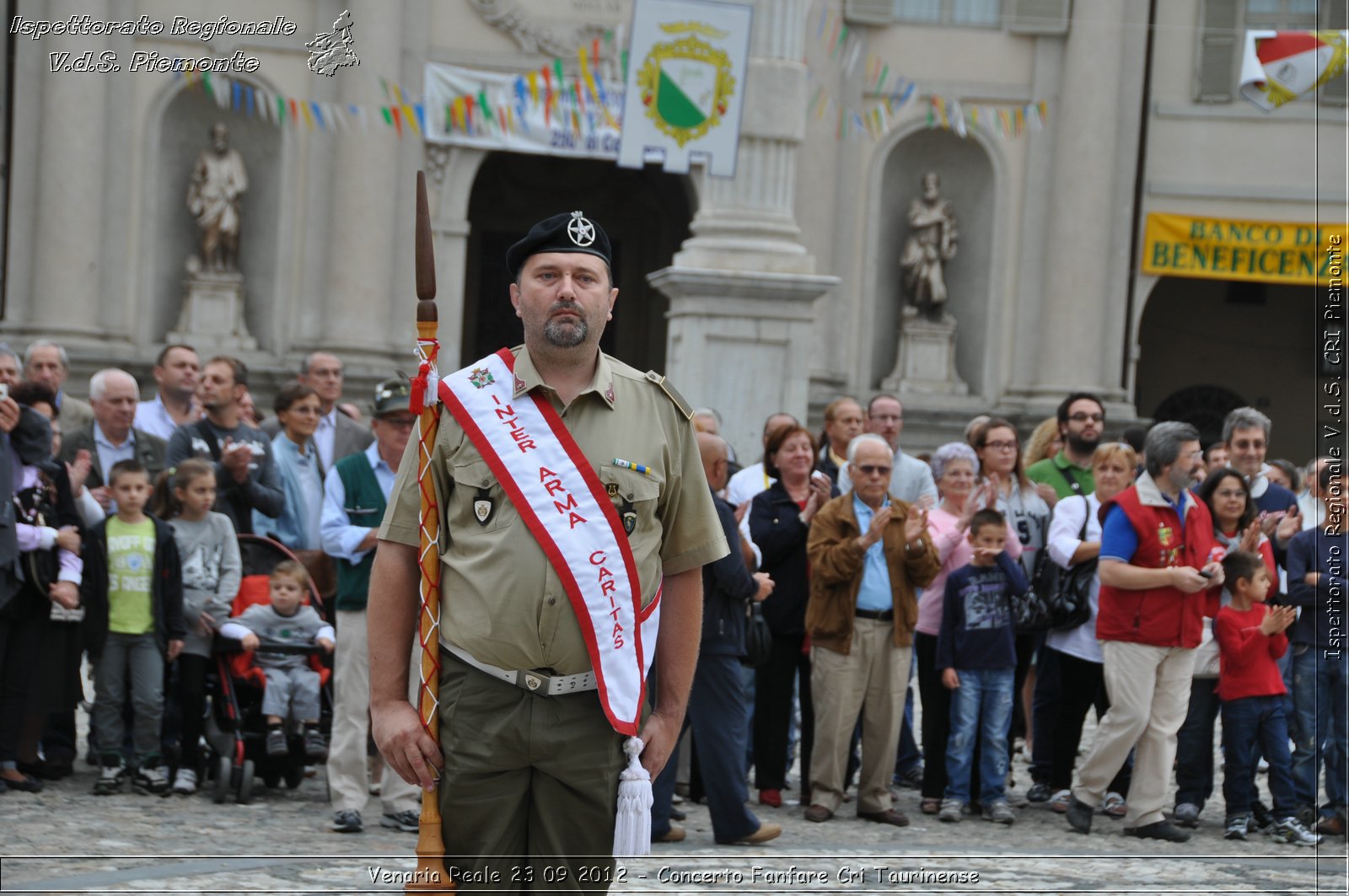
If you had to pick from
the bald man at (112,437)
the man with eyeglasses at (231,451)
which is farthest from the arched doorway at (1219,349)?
the bald man at (112,437)

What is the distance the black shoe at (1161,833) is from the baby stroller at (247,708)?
3878 mm

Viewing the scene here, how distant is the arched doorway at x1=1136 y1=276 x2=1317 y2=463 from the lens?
→ 26688mm

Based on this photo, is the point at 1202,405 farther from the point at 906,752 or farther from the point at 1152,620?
the point at 1152,620

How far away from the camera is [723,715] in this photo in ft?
25.2

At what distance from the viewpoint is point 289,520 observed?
9.20m

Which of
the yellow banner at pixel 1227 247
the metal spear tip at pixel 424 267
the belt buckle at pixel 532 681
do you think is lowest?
the belt buckle at pixel 532 681

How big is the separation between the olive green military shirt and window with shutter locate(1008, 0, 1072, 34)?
2003 cm

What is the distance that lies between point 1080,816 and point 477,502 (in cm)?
534

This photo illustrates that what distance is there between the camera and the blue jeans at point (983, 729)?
8633 millimetres

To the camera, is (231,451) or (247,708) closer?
(247,708)

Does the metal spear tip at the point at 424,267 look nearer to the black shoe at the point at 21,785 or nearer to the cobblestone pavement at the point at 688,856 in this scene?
the cobblestone pavement at the point at 688,856

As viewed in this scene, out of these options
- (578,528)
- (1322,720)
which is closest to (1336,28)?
(1322,720)

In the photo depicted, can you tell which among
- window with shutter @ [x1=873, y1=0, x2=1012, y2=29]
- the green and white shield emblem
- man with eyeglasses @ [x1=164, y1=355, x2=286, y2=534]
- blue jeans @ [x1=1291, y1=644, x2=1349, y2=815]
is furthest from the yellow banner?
man with eyeglasses @ [x1=164, y1=355, x2=286, y2=534]

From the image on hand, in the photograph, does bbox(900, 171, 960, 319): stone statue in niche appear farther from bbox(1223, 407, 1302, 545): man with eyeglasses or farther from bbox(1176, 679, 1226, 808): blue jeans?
bbox(1176, 679, 1226, 808): blue jeans
